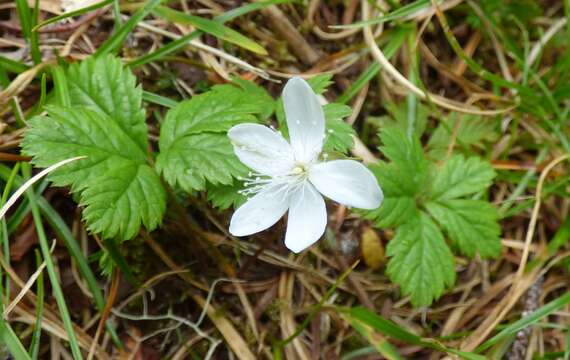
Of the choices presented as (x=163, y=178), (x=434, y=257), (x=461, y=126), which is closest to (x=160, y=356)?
(x=163, y=178)

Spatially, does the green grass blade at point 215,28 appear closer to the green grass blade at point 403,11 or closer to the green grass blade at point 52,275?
the green grass blade at point 403,11

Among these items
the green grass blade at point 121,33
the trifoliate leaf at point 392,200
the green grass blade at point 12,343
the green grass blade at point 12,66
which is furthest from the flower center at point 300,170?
the green grass blade at point 12,66

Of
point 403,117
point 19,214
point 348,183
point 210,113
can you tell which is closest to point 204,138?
point 210,113

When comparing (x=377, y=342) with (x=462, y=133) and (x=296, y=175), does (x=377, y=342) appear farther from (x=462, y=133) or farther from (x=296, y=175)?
(x=462, y=133)

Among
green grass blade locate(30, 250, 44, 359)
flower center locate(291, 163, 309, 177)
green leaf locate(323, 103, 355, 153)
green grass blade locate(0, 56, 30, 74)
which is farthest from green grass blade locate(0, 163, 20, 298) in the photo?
green leaf locate(323, 103, 355, 153)

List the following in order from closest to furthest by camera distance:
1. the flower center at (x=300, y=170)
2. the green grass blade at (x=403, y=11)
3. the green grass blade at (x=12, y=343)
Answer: the green grass blade at (x=12, y=343), the flower center at (x=300, y=170), the green grass blade at (x=403, y=11)
